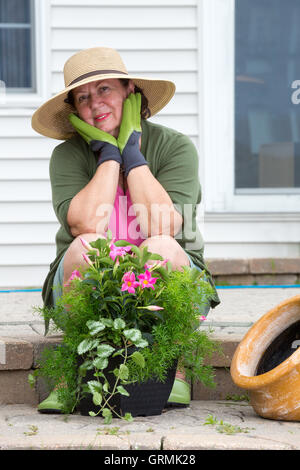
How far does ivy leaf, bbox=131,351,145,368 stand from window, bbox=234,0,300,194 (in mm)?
2826

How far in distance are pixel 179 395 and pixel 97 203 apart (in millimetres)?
719

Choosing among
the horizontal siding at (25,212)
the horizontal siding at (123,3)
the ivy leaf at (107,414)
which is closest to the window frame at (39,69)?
the horizontal siding at (123,3)

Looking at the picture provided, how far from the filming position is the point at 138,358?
2.22 m

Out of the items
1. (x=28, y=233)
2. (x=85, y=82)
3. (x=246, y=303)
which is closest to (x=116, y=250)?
(x=85, y=82)

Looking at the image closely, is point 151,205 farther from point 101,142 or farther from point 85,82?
point 85,82

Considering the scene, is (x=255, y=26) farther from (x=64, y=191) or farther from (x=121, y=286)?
(x=121, y=286)

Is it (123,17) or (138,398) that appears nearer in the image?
(138,398)

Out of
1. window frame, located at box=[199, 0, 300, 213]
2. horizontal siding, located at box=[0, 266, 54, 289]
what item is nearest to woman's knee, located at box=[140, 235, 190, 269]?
window frame, located at box=[199, 0, 300, 213]

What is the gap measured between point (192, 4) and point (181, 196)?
2384mm

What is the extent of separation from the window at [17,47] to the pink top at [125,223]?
226 cm

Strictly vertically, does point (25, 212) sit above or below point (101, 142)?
below

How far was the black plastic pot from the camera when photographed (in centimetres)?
229

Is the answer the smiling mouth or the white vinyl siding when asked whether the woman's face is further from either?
the white vinyl siding
